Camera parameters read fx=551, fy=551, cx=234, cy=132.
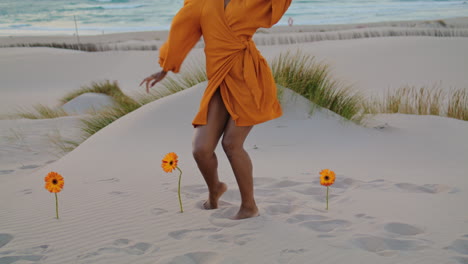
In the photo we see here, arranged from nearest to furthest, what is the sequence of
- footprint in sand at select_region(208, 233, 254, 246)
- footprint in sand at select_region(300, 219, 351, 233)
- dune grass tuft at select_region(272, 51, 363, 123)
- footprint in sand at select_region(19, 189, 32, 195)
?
footprint in sand at select_region(208, 233, 254, 246) < footprint in sand at select_region(300, 219, 351, 233) < footprint in sand at select_region(19, 189, 32, 195) < dune grass tuft at select_region(272, 51, 363, 123)

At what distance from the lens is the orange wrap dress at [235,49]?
310cm

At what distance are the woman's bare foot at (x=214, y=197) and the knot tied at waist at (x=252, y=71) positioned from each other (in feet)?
2.22

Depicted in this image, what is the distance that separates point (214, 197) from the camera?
3562 millimetres

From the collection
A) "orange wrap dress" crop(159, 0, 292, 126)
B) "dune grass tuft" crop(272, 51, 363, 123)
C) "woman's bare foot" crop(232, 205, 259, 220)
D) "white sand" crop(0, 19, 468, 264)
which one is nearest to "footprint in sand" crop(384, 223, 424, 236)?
"white sand" crop(0, 19, 468, 264)

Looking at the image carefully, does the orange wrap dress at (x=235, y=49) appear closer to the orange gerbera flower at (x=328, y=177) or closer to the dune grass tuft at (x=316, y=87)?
the orange gerbera flower at (x=328, y=177)

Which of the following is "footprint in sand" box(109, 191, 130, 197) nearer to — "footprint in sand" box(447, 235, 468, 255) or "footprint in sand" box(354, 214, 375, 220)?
"footprint in sand" box(354, 214, 375, 220)

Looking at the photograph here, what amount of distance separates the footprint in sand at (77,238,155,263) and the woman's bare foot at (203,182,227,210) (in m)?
0.69

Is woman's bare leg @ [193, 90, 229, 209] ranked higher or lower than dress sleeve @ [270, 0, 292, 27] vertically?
lower

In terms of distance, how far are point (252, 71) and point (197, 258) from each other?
3.60 ft

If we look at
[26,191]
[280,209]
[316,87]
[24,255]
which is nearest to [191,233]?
[280,209]

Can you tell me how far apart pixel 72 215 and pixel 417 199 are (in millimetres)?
2390

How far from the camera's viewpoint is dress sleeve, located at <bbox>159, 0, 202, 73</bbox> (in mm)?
3207

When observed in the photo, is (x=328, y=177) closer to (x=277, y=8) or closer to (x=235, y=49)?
(x=235, y=49)

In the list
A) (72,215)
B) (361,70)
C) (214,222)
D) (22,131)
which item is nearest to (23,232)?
(72,215)
